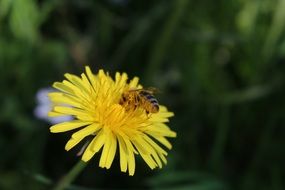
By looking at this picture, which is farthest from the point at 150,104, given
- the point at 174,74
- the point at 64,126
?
the point at 174,74

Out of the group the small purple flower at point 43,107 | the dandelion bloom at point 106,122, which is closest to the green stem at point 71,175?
the dandelion bloom at point 106,122

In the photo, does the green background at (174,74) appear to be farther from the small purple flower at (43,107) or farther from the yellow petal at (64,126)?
the yellow petal at (64,126)

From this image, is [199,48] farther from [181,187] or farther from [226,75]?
[181,187]

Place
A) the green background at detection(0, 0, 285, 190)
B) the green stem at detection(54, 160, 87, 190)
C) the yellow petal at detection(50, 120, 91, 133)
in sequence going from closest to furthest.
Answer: the yellow petal at detection(50, 120, 91, 133) < the green stem at detection(54, 160, 87, 190) < the green background at detection(0, 0, 285, 190)

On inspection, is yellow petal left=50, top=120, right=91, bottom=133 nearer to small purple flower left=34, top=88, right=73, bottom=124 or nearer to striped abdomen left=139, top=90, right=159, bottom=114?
striped abdomen left=139, top=90, right=159, bottom=114

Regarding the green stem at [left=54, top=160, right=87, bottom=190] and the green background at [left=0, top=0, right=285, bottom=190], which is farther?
the green background at [left=0, top=0, right=285, bottom=190]

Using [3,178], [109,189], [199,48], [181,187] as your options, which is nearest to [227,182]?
[181,187]

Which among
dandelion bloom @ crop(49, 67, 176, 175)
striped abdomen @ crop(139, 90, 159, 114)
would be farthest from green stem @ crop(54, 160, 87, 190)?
striped abdomen @ crop(139, 90, 159, 114)

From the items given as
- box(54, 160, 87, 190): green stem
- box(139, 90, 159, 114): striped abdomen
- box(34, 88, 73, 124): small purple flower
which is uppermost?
box(34, 88, 73, 124): small purple flower
